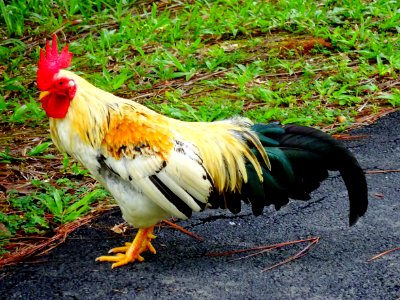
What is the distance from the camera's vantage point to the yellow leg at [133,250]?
14.6 feet

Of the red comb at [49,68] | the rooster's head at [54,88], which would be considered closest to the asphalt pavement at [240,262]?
the rooster's head at [54,88]

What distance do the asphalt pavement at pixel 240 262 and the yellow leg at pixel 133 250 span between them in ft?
0.16

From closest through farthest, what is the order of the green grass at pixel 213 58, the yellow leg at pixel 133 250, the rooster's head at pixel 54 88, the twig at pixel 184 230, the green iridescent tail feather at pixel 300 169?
the rooster's head at pixel 54 88, the green iridescent tail feather at pixel 300 169, the yellow leg at pixel 133 250, the twig at pixel 184 230, the green grass at pixel 213 58

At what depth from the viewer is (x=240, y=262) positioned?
4.45 metres

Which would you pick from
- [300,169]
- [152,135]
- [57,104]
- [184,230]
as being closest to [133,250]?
[184,230]

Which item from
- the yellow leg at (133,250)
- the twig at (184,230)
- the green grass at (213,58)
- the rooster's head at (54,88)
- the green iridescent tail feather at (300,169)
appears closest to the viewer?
the rooster's head at (54,88)

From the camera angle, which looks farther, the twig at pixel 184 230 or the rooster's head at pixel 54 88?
the twig at pixel 184 230

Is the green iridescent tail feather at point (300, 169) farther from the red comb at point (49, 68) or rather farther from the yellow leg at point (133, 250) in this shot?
the red comb at point (49, 68)

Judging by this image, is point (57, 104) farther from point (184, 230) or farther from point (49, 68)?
point (184, 230)

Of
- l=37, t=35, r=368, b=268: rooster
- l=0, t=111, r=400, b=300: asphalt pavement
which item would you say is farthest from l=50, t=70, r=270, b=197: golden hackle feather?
l=0, t=111, r=400, b=300: asphalt pavement

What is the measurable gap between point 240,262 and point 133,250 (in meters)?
0.67

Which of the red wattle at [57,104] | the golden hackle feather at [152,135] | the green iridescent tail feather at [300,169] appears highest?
the red wattle at [57,104]

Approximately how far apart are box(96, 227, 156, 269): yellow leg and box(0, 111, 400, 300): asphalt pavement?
0.16ft

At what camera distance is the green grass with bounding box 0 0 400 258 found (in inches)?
259
